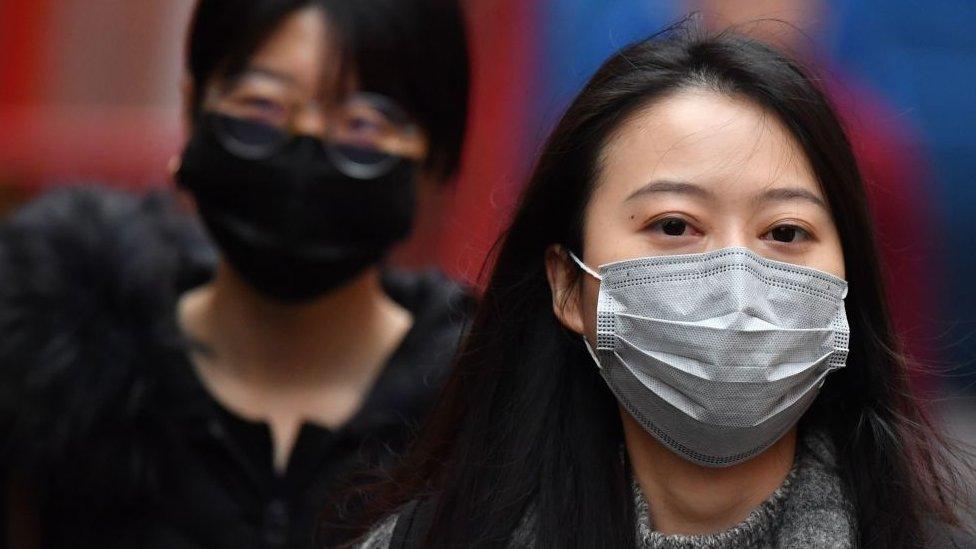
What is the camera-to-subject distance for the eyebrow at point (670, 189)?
237 centimetres

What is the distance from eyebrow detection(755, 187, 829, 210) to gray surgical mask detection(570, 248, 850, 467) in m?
0.09

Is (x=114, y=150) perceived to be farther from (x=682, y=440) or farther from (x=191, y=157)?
(x=682, y=440)

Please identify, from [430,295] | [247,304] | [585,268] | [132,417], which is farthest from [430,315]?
[585,268]

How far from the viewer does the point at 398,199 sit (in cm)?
389

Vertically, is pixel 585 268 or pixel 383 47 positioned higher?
pixel 585 268

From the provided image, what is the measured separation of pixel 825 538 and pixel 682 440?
28 cm

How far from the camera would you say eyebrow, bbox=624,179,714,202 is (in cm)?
237

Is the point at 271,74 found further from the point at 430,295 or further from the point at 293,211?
the point at 430,295

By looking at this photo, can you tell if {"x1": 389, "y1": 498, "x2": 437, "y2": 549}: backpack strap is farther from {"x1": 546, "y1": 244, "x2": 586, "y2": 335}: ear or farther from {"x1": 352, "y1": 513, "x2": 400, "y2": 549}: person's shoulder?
{"x1": 546, "y1": 244, "x2": 586, "y2": 335}: ear

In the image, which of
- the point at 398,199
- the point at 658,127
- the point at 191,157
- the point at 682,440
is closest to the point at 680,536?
the point at 682,440

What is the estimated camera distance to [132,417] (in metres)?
3.60

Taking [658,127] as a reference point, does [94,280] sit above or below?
below

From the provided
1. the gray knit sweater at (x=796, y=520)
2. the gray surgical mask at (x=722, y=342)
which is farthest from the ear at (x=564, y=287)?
the gray knit sweater at (x=796, y=520)

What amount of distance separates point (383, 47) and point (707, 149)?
160 cm
